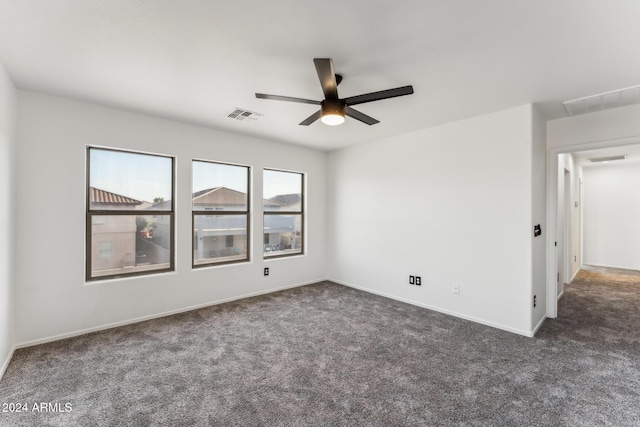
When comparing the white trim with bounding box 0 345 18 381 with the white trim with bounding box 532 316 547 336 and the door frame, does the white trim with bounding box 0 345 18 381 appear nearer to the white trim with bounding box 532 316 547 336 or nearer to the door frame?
the white trim with bounding box 532 316 547 336

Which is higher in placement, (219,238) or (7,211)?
(7,211)

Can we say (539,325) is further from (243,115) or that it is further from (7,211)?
(7,211)

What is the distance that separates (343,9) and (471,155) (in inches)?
101

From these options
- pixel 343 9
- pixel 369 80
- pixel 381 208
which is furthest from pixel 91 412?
pixel 381 208

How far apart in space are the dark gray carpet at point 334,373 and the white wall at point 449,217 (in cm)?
45

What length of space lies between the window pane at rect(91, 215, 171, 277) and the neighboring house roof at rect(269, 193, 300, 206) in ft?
5.74

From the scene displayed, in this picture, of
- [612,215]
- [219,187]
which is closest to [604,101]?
[219,187]

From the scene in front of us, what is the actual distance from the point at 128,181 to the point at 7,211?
1125mm

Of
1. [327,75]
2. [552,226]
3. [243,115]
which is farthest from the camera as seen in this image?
[552,226]

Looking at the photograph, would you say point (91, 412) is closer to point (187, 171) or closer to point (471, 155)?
point (187, 171)

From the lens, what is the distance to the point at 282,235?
5008 millimetres

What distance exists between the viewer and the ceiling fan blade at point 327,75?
75.4 inches

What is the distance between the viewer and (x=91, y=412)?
188cm

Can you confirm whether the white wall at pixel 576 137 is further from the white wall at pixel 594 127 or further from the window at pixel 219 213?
the window at pixel 219 213
